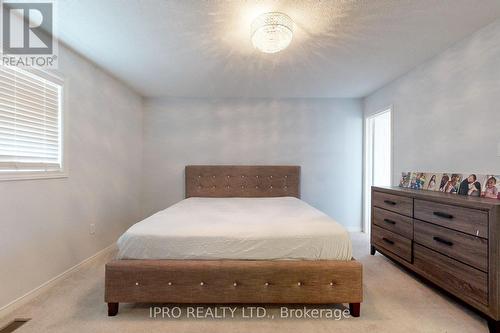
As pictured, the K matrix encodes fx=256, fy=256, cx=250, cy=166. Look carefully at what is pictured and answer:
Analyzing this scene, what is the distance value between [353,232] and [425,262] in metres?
2.05

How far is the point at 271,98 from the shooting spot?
443 centimetres

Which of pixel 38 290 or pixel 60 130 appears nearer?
pixel 38 290

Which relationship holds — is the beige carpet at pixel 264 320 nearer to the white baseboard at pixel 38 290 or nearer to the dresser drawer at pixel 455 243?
the white baseboard at pixel 38 290

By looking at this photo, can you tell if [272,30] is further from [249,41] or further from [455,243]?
[455,243]

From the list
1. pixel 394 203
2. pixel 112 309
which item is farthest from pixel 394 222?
pixel 112 309

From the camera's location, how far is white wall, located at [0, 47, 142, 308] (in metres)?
2.08

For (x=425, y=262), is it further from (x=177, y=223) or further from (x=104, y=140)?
(x=104, y=140)

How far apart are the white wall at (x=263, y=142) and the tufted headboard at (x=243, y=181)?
0.19m

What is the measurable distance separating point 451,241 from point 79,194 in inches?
143

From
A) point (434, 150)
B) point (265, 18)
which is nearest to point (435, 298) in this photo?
point (434, 150)

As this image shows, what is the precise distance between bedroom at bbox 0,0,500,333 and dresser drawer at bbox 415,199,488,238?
0.05ft

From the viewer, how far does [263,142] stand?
14.6ft

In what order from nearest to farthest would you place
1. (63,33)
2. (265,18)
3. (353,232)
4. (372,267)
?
(265,18)
(63,33)
(372,267)
(353,232)

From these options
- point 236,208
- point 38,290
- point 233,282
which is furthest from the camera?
point 236,208
